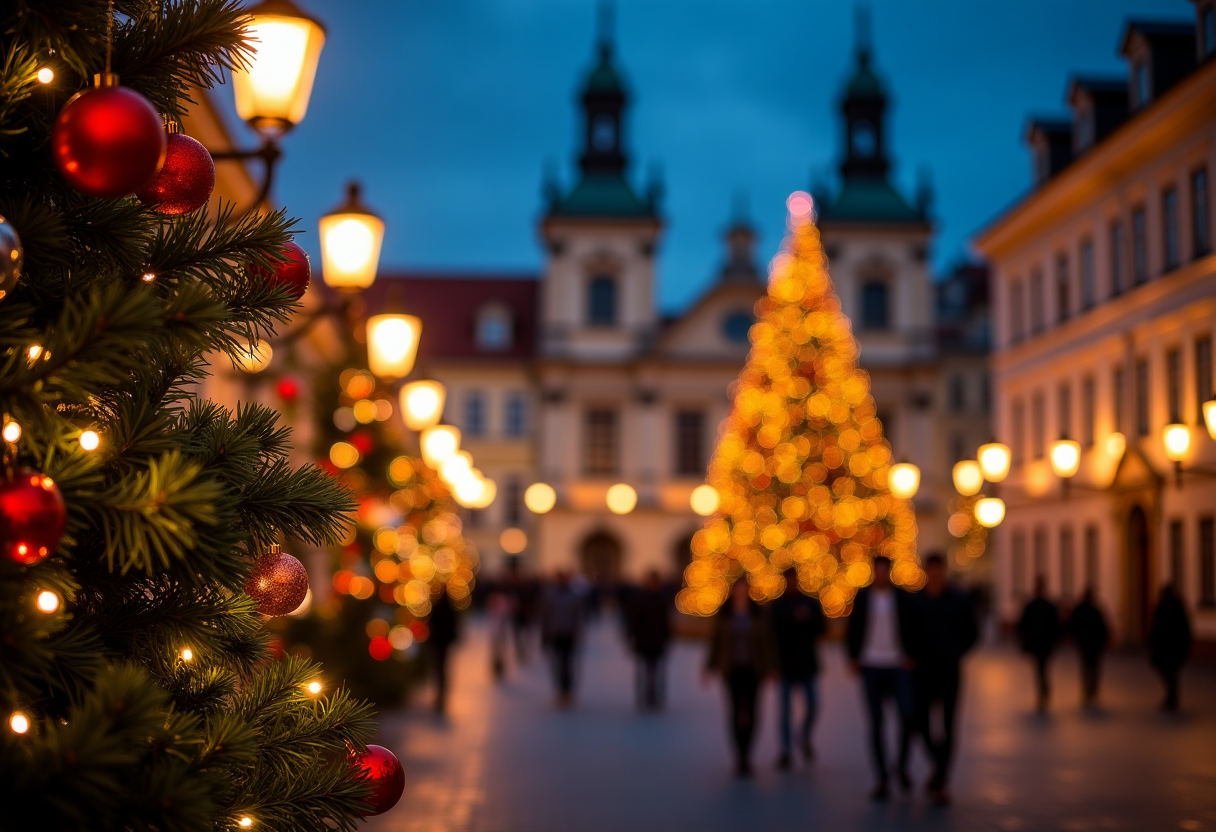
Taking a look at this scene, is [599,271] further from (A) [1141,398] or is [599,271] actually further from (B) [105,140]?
(B) [105,140]

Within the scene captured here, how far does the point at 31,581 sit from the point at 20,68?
1.12 m

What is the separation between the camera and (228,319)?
3551 mm

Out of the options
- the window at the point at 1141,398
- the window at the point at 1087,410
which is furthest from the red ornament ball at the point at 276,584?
the window at the point at 1087,410

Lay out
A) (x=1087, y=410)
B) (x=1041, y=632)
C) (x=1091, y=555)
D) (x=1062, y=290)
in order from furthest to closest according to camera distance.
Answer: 1. (x=1062, y=290)
2. (x=1087, y=410)
3. (x=1091, y=555)
4. (x=1041, y=632)

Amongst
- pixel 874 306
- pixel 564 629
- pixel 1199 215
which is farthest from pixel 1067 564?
pixel 874 306

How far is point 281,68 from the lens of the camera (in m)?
7.47

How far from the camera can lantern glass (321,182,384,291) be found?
10328 millimetres

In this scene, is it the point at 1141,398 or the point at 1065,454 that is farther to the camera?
the point at 1141,398

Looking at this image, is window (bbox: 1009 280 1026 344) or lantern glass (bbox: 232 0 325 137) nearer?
lantern glass (bbox: 232 0 325 137)

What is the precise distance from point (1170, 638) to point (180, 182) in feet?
60.7

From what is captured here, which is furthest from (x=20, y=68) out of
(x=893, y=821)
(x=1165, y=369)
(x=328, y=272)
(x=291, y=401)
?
(x=1165, y=369)

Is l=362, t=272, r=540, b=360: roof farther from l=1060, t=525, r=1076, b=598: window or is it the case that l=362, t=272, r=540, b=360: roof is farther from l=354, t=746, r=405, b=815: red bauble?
l=354, t=746, r=405, b=815: red bauble

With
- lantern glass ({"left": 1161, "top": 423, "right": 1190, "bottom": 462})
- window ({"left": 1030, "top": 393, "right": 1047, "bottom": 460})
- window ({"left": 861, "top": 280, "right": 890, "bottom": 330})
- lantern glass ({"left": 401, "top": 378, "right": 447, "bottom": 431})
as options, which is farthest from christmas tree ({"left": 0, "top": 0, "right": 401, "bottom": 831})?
window ({"left": 861, "top": 280, "right": 890, "bottom": 330})

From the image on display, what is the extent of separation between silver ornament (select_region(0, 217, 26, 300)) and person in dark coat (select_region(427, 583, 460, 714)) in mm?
16799
